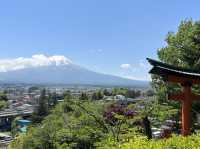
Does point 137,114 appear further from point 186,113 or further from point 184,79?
point 184,79

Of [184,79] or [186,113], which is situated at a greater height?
[184,79]

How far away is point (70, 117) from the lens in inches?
685

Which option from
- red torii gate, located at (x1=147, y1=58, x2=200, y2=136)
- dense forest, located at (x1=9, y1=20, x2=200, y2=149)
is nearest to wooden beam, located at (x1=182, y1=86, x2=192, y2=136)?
red torii gate, located at (x1=147, y1=58, x2=200, y2=136)

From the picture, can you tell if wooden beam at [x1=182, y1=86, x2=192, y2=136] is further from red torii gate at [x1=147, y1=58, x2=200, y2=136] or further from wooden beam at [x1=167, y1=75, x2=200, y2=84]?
wooden beam at [x1=167, y1=75, x2=200, y2=84]

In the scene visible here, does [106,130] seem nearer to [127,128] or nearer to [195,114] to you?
[127,128]

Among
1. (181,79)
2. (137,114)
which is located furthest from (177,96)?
(137,114)

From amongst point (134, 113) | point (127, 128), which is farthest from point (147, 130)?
point (134, 113)

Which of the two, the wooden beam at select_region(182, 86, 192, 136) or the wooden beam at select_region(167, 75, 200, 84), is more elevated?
the wooden beam at select_region(167, 75, 200, 84)

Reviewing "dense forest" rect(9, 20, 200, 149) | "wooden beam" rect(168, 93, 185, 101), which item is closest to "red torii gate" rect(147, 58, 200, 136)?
"wooden beam" rect(168, 93, 185, 101)

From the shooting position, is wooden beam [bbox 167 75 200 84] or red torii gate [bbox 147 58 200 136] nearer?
red torii gate [bbox 147 58 200 136]

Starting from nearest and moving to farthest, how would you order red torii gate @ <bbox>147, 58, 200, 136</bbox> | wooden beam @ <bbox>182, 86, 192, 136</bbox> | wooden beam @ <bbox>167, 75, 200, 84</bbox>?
red torii gate @ <bbox>147, 58, 200, 136</bbox> → wooden beam @ <bbox>167, 75, 200, 84</bbox> → wooden beam @ <bbox>182, 86, 192, 136</bbox>

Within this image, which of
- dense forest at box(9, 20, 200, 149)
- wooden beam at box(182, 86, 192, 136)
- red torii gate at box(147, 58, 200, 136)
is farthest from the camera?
dense forest at box(9, 20, 200, 149)

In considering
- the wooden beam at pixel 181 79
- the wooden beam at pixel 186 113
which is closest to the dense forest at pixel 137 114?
the wooden beam at pixel 186 113

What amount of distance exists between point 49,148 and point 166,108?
697 centimetres
